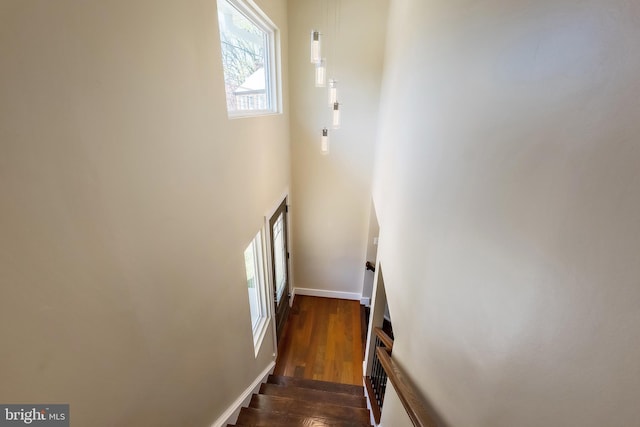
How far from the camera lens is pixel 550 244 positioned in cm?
60

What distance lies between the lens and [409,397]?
4.50 feet

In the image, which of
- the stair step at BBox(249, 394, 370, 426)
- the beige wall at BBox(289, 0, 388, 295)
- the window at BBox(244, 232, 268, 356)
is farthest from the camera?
the beige wall at BBox(289, 0, 388, 295)

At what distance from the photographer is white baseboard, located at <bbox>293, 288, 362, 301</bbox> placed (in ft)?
16.6

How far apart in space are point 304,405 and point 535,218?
9.51 ft

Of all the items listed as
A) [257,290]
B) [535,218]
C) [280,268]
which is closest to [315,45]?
[535,218]

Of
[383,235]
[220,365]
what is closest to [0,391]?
[220,365]

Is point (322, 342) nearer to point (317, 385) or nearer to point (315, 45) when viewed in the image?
point (317, 385)

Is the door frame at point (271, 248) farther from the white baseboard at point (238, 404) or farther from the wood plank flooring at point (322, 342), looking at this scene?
the white baseboard at point (238, 404)

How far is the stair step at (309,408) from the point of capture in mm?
2582

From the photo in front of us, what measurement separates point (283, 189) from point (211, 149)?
2.13 meters

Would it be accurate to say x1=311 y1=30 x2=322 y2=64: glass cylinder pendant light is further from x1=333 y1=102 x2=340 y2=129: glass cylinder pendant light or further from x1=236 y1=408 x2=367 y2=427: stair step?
x1=236 y1=408 x2=367 y2=427: stair step

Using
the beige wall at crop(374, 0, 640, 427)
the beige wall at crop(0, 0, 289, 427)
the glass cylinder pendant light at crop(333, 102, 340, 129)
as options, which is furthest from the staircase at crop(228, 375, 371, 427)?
the glass cylinder pendant light at crop(333, 102, 340, 129)

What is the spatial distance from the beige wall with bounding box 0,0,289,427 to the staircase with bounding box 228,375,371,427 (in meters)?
0.82

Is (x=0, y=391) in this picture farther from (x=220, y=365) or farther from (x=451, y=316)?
(x=220, y=365)
